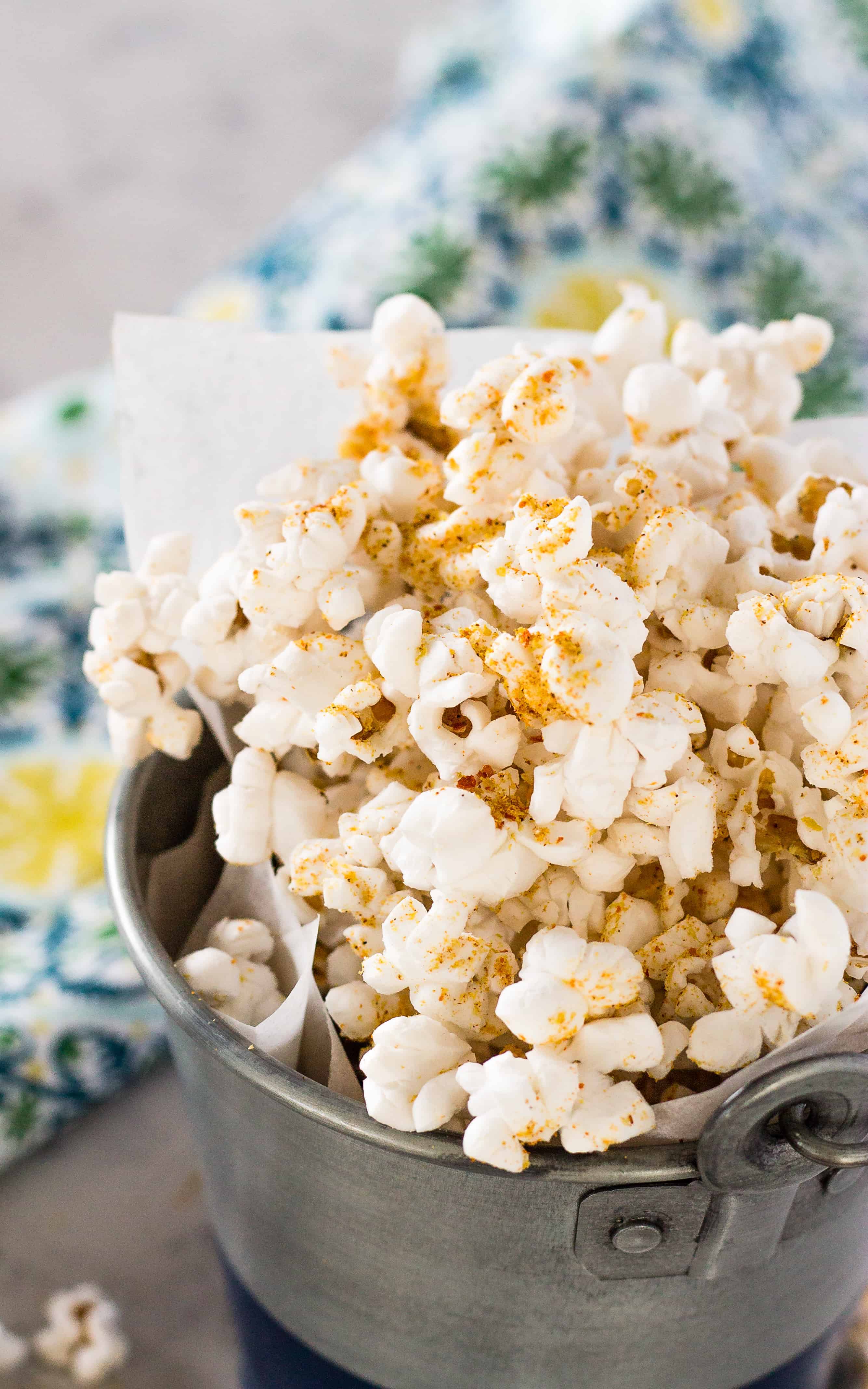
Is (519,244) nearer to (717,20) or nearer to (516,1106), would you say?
(717,20)

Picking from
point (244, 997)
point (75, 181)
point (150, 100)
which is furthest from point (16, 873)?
point (150, 100)

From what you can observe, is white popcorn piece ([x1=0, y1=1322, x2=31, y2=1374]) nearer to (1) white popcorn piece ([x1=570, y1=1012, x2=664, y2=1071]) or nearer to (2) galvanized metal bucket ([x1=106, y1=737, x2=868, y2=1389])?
(2) galvanized metal bucket ([x1=106, y1=737, x2=868, y2=1389])

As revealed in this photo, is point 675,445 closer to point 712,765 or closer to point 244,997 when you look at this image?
point 712,765

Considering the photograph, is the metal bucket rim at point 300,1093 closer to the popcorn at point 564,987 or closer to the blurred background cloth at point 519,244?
the popcorn at point 564,987

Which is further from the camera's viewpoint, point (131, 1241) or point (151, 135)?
point (151, 135)

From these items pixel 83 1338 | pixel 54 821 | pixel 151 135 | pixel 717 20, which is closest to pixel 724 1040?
pixel 83 1338

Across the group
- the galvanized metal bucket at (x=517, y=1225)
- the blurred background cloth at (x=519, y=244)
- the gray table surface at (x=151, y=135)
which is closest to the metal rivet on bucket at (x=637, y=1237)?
the galvanized metal bucket at (x=517, y=1225)
